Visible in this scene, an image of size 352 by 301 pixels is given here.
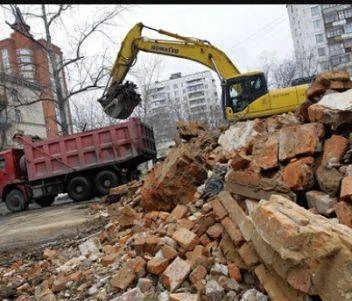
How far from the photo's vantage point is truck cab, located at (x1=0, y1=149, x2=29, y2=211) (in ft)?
58.3

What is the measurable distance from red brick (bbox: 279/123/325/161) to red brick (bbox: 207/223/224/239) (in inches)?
50.5

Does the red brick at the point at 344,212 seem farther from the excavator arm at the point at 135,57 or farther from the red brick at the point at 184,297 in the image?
the excavator arm at the point at 135,57

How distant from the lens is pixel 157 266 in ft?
17.3

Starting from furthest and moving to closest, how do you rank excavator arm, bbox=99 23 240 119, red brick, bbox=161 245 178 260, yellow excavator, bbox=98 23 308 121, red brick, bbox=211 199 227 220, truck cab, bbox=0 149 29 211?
truck cab, bbox=0 149 29 211 → excavator arm, bbox=99 23 240 119 → yellow excavator, bbox=98 23 308 121 → red brick, bbox=211 199 227 220 → red brick, bbox=161 245 178 260

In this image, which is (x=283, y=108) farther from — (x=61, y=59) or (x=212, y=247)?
(x=61, y=59)

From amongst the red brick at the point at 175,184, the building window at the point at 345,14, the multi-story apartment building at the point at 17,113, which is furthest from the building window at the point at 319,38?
the red brick at the point at 175,184

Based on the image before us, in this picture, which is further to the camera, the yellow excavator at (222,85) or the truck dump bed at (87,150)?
the truck dump bed at (87,150)

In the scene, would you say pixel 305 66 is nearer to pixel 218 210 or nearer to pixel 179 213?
pixel 179 213

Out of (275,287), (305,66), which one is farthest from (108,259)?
(305,66)

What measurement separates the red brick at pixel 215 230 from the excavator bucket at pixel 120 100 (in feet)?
31.6

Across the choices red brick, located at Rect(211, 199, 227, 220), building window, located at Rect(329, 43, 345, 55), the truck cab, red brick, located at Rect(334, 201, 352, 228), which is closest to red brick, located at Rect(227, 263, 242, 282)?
red brick, located at Rect(211, 199, 227, 220)

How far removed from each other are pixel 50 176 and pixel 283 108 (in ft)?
27.8

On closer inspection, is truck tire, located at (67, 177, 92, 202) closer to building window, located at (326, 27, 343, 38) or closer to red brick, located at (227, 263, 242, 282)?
red brick, located at (227, 263, 242, 282)

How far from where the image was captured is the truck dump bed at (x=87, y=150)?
16516 millimetres
